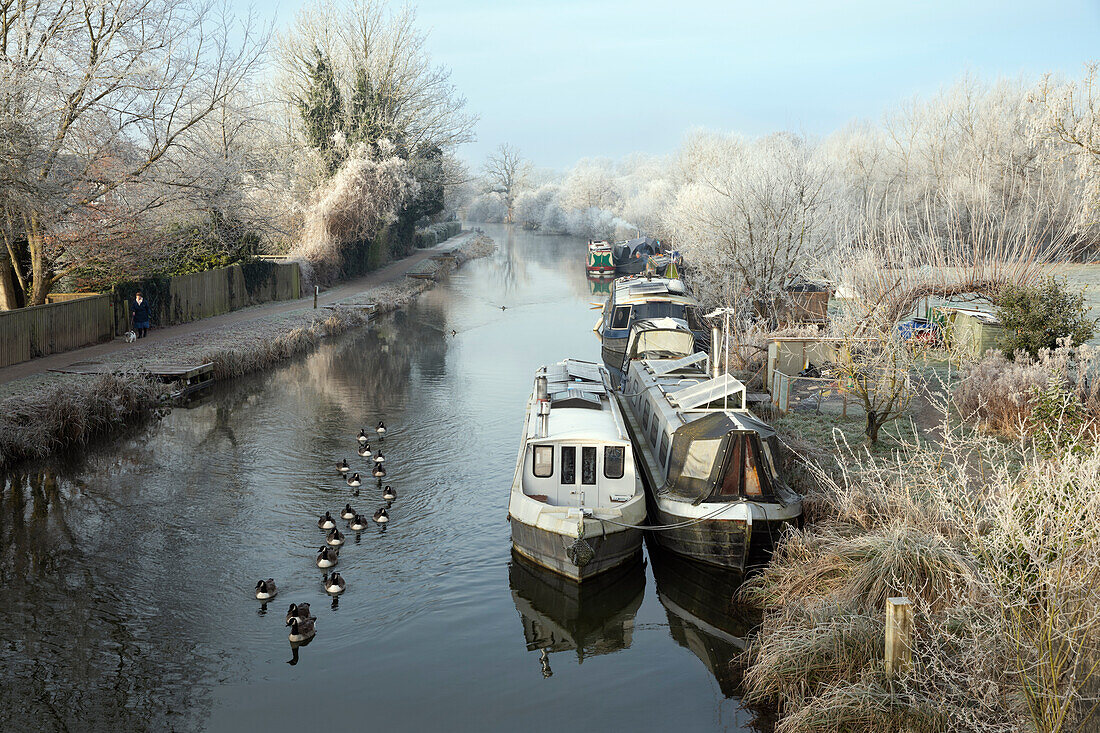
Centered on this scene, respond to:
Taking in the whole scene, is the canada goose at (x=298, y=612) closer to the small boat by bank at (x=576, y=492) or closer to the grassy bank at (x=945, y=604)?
Answer: the small boat by bank at (x=576, y=492)

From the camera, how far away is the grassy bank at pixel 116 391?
16.5 metres

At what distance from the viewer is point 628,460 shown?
13.4 m

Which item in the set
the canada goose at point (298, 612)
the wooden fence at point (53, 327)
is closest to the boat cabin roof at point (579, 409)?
the canada goose at point (298, 612)

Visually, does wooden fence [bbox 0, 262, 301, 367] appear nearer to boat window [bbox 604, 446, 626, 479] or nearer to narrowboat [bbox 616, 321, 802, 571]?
boat window [bbox 604, 446, 626, 479]

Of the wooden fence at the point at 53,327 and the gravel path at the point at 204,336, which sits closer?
the gravel path at the point at 204,336

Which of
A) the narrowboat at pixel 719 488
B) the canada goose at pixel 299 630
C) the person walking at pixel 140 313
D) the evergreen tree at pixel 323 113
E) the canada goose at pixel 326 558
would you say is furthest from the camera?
the evergreen tree at pixel 323 113

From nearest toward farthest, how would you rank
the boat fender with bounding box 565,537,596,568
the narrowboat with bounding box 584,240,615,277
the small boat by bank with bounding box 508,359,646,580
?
the boat fender with bounding box 565,537,596,568 → the small boat by bank with bounding box 508,359,646,580 → the narrowboat with bounding box 584,240,615,277

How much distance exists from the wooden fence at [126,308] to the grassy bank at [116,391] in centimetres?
177

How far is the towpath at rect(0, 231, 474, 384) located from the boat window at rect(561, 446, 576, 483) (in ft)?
43.0

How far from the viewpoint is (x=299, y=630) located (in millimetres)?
10711

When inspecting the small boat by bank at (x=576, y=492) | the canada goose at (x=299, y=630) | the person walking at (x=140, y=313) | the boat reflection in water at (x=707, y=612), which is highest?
the person walking at (x=140, y=313)

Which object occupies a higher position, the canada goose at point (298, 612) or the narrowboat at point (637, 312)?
the narrowboat at point (637, 312)

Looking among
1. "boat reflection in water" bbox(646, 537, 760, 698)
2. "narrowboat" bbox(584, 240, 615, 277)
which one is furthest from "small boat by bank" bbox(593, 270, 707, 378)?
"narrowboat" bbox(584, 240, 615, 277)

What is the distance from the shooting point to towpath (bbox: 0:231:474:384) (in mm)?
20406
